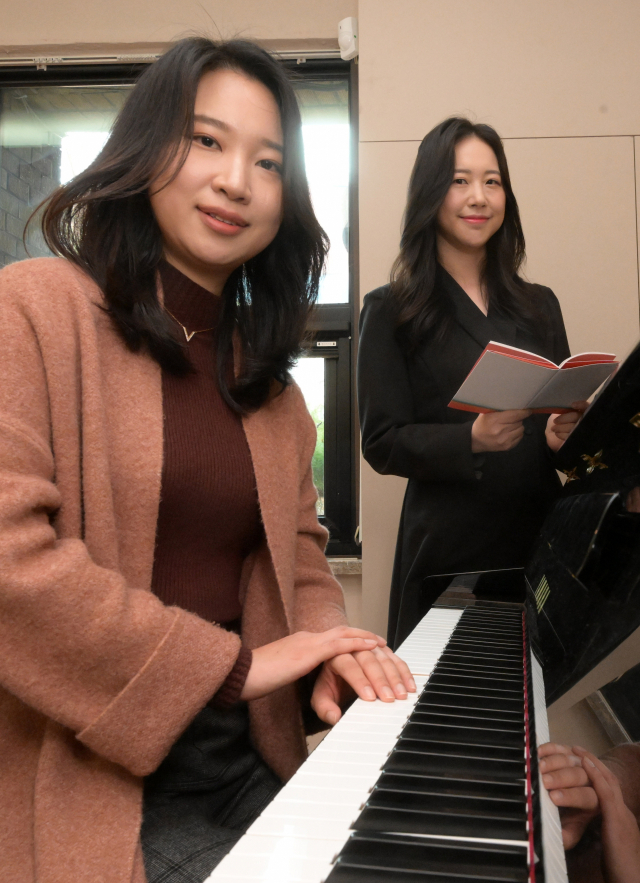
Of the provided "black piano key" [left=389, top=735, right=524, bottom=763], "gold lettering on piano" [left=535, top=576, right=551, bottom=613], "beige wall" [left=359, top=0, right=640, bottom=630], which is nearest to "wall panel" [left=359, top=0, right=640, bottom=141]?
"beige wall" [left=359, top=0, right=640, bottom=630]

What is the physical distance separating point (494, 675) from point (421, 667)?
79 millimetres

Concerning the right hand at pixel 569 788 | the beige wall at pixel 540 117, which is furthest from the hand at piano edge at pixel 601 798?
the beige wall at pixel 540 117

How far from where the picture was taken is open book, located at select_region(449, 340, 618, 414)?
3.71ft

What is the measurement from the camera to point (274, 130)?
3.39 ft

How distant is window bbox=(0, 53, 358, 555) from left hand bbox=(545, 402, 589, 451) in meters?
1.55

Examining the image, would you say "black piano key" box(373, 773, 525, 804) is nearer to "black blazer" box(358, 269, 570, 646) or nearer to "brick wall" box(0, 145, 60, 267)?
"black blazer" box(358, 269, 570, 646)

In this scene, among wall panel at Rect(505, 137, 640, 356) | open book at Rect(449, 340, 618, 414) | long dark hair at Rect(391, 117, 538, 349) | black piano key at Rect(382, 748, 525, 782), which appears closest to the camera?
black piano key at Rect(382, 748, 525, 782)

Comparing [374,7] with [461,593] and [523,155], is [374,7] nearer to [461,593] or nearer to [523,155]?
[523,155]

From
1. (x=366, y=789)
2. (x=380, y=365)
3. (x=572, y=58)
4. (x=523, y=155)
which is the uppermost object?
(x=572, y=58)

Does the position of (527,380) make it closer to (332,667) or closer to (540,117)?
(332,667)

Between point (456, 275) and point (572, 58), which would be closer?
point (456, 275)

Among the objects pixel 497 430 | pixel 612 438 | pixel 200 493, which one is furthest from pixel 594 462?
pixel 200 493

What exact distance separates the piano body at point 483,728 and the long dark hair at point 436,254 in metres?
0.57

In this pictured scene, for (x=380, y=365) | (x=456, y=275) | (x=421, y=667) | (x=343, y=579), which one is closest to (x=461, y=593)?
(x=421, y=667)
